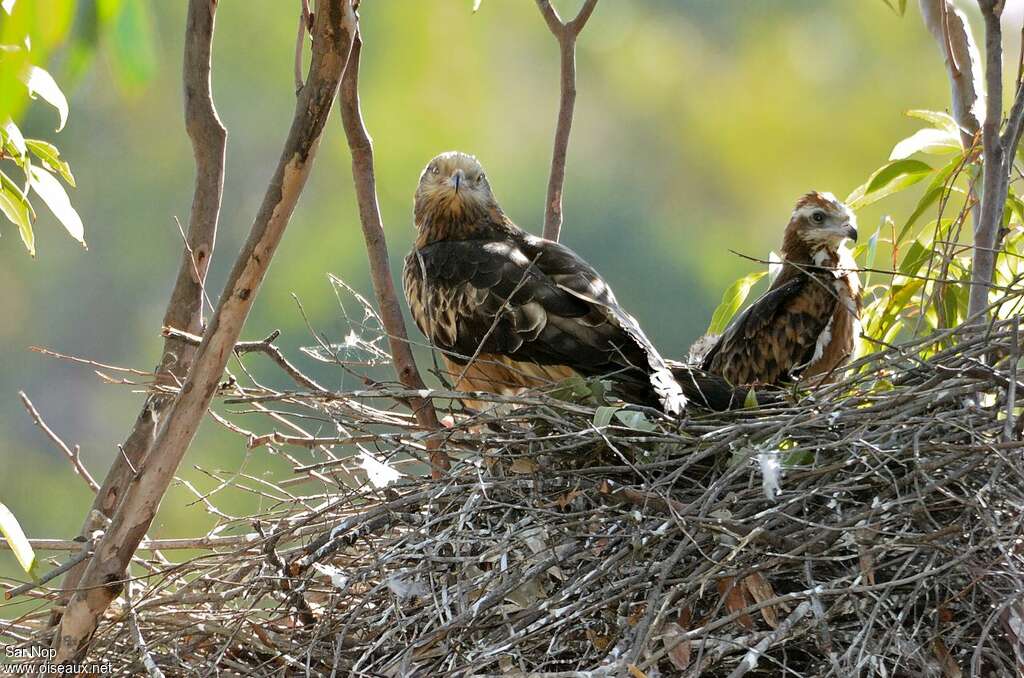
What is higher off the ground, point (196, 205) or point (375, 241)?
point (196, 205)

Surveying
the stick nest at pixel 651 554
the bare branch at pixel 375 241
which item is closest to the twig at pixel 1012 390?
the stick nest at pixel 651 554

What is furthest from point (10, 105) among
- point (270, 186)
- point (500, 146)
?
point (500, 146)

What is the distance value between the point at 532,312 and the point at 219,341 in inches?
36.4

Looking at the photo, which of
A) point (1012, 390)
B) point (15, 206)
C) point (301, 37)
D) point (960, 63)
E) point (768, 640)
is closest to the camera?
point (768, 640)

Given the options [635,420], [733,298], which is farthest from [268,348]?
[733,298]

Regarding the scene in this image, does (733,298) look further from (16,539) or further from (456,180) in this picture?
(16,539)

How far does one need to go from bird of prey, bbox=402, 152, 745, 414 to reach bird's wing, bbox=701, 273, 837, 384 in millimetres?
671

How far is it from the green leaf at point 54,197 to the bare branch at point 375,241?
0.62m

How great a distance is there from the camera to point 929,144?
9.50 feet

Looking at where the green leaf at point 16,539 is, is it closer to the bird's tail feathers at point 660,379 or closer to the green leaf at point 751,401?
the bird's tail feathers at point 660,379

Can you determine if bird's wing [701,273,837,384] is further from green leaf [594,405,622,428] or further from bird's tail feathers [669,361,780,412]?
green leaf [594,405,622,428]

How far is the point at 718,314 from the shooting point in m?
3.31

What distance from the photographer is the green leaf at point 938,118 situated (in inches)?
114

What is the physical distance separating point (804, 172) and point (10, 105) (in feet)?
49.1
